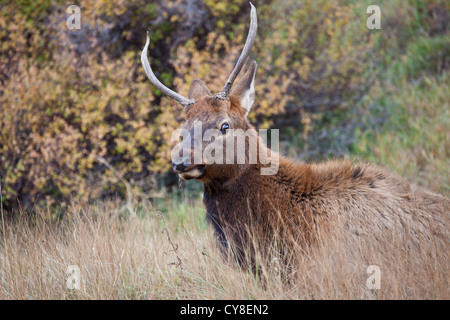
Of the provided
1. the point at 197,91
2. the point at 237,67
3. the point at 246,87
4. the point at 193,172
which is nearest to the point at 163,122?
the point at 197,91

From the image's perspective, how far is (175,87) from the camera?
890cm

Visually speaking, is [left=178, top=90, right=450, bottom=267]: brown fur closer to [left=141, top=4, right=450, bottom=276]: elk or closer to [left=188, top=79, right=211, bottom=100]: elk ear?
[left=141, top=4, right=450, bottom=276]: elk

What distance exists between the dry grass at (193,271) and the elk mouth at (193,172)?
67 centimetres

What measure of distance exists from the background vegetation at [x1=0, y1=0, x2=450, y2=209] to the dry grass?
2385 mm

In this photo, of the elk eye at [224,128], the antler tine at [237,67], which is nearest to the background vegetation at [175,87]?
the antler tine at [237,67]

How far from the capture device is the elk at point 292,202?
434 cm

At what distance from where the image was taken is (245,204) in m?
4.48

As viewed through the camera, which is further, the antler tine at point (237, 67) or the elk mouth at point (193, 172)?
the antler tine at point (237, 67)

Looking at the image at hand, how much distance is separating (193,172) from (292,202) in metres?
0.96

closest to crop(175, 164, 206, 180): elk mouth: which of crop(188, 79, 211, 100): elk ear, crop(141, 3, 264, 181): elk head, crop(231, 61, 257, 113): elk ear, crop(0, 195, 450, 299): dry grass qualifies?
crop(141, 3, 264, 181): elk head

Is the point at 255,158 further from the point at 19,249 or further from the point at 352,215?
the point at 19,249

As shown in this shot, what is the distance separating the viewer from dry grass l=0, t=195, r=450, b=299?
3.79 metres

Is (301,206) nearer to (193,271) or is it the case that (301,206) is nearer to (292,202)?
(292,202)

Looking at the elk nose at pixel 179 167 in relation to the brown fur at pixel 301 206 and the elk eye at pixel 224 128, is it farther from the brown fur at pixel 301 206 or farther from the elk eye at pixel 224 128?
the elk eye at pixel 224 128
